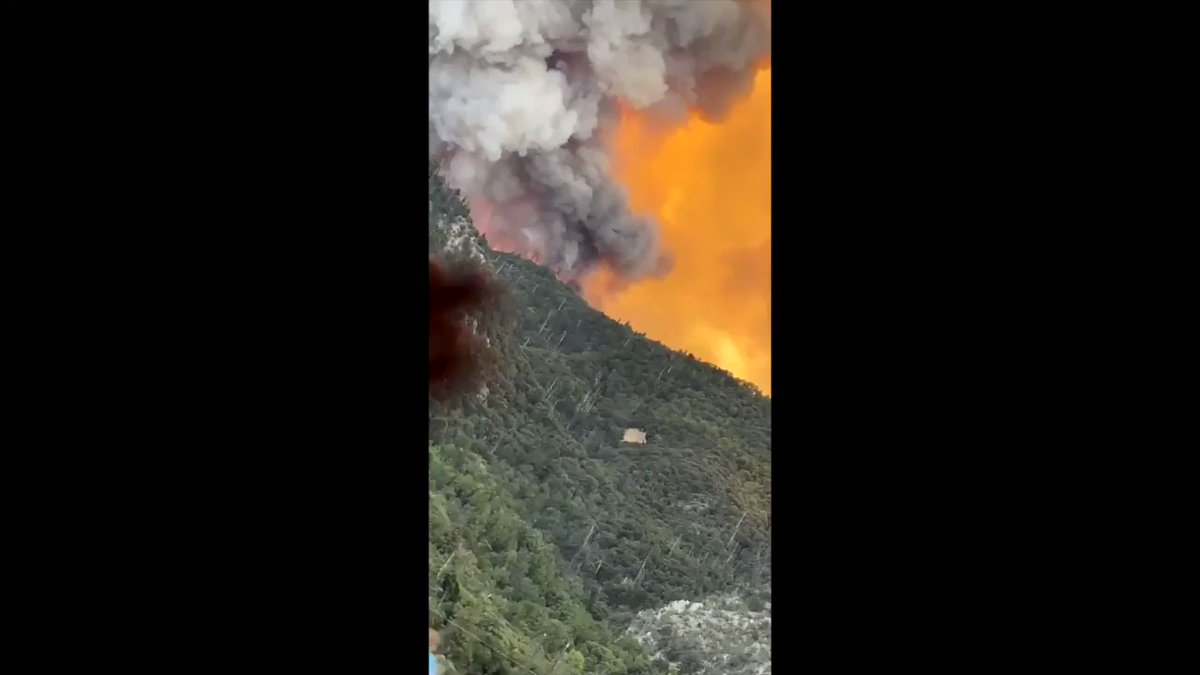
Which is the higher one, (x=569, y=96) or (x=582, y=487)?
(x=569, y=96)

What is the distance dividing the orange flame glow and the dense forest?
0.06 m

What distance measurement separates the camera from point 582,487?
6.40 feet

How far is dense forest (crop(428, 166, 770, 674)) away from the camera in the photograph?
6.29 feet

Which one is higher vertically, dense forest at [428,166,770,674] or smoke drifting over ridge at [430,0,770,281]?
smoke drifting over ridge at [430,0,770,281]

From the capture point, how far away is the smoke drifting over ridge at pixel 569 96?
1.91m

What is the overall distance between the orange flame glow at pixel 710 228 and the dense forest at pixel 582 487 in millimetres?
58

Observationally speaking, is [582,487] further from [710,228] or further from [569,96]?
[569,96]

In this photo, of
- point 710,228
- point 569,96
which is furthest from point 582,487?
point 569,96

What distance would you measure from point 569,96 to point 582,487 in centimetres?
80

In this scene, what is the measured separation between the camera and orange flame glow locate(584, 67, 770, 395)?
1.90m
